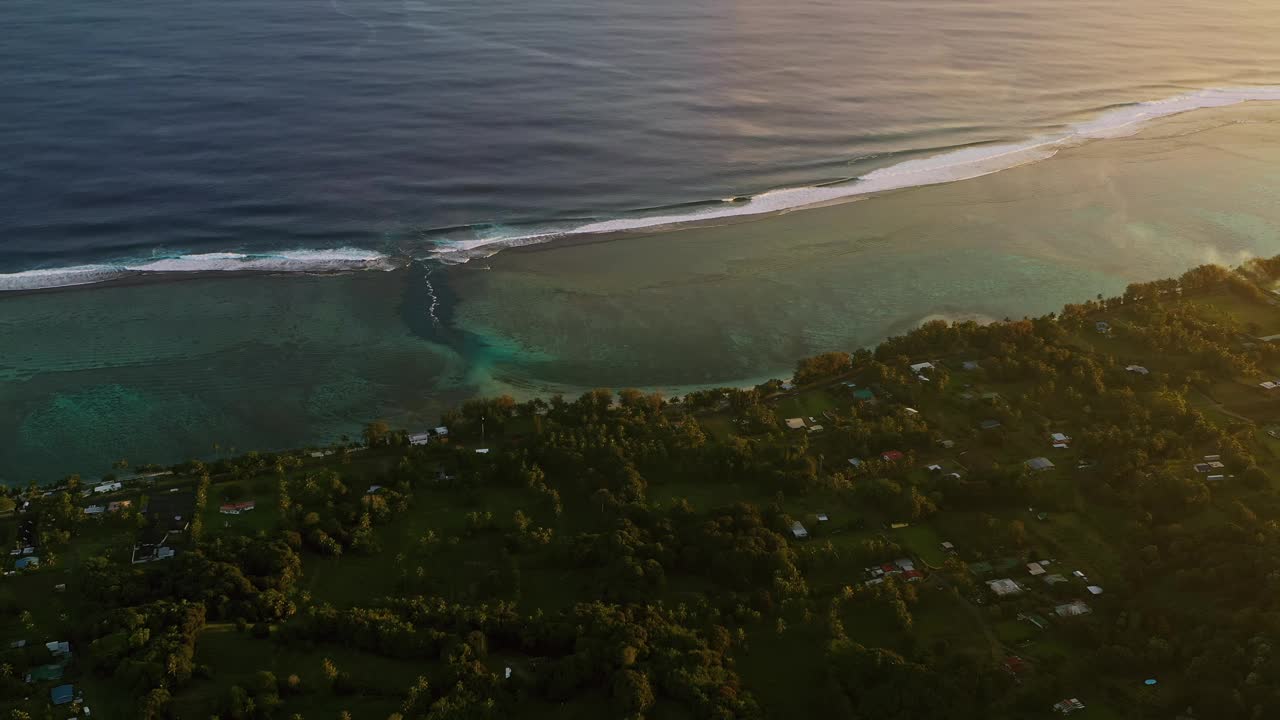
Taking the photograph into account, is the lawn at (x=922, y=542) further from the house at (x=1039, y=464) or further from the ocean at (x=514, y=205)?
the ocean at (x=514, y=205)

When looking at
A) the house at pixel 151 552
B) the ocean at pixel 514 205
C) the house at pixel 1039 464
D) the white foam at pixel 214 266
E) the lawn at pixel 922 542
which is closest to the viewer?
the house at pixel 151 552

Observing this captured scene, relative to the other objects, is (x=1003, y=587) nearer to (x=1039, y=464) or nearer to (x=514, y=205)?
(x=1039, y=464)

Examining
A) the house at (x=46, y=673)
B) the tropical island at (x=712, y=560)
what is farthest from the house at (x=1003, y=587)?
the house at (x=46, y=673)

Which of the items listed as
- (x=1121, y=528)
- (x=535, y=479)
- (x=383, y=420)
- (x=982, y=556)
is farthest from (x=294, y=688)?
(x=1121, y=528)

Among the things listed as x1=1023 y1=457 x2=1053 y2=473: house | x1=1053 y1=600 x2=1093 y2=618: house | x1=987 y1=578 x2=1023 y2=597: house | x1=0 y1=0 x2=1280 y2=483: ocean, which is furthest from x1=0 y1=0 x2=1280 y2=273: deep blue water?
x1=1053 y1=600 x2=1093 y2=618: house

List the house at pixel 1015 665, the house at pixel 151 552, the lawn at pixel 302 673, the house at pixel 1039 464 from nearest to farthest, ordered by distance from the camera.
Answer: the lawn at pixel 302 673 → the house at pixel 1015 665 → the house at pixel 151 552 → the house at pixel 1039 464

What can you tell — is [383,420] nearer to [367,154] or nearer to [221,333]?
[221,333]
